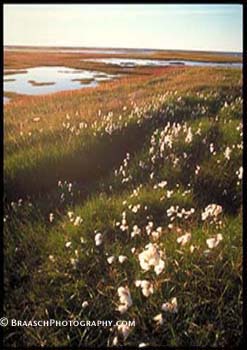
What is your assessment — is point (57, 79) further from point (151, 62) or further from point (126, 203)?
point (126, 203)

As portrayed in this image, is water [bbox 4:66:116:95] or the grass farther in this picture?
water [bbox 4:66:116:95]

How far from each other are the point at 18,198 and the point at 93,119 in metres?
0.83

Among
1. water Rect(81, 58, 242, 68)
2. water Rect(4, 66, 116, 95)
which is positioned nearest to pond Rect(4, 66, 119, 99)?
water Rect(4, 66, 116, 95)

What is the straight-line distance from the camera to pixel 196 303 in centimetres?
304

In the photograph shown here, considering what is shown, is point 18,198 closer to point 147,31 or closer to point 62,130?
point 62,130

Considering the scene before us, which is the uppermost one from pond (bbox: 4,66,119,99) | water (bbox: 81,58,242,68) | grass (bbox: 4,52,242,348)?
water (bbox: 81,58,242,68)

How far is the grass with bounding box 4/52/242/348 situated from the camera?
306 centimetres

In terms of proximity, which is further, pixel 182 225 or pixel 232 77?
pixel 232 77

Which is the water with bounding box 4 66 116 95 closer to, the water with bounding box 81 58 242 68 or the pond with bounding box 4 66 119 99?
the pond with bounding box 4 66 119 99

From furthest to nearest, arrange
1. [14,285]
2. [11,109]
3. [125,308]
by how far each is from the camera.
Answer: [11,109]
[14,285]
[125,308]

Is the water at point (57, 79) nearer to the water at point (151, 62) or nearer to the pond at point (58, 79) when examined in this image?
the pond at point (58, 79)

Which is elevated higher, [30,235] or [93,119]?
[93,119]

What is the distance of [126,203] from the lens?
11.4 ft

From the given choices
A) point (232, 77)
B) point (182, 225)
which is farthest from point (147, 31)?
point (182, 225)
